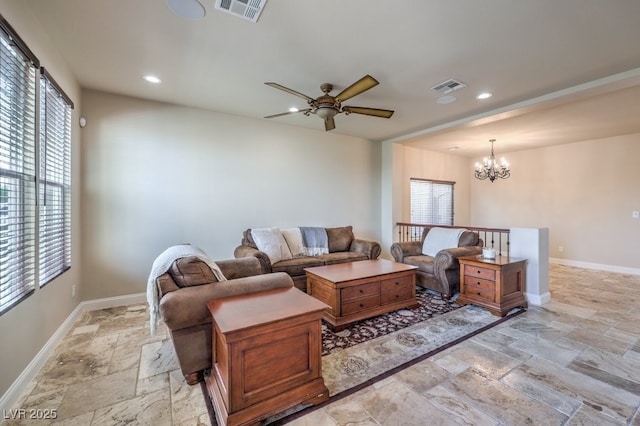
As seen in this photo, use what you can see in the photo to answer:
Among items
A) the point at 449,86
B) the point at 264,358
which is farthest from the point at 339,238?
the point at 264,358

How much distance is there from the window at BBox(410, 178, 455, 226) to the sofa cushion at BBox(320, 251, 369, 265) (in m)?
2.60

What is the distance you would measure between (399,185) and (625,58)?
360 centimetres

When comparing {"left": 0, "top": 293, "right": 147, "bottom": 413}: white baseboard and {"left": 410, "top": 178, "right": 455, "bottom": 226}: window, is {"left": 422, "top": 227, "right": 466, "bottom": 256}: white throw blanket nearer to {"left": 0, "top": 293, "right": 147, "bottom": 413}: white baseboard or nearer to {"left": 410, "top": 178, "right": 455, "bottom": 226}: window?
{"left": 410, "top": 178, "right": 455, "bottom": 226}: window

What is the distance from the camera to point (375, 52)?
8.55 ft

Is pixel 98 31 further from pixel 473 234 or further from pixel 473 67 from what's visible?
pixel 473 234

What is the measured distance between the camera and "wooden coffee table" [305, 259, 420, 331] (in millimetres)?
2957

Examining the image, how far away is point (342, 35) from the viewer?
2354 mm

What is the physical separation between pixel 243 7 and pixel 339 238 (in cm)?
361

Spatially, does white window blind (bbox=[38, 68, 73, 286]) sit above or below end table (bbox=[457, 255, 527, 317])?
above

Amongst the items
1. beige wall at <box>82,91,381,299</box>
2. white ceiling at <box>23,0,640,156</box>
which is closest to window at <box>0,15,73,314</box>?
white ceiling at <box>23,0,640,156</box>

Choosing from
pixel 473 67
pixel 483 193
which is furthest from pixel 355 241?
pixel 483 193

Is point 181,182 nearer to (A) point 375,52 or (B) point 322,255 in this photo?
Answer: (B) point 322,255

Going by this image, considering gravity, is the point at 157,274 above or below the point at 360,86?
below

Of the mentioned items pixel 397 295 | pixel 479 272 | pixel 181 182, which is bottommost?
pixel 397 295
